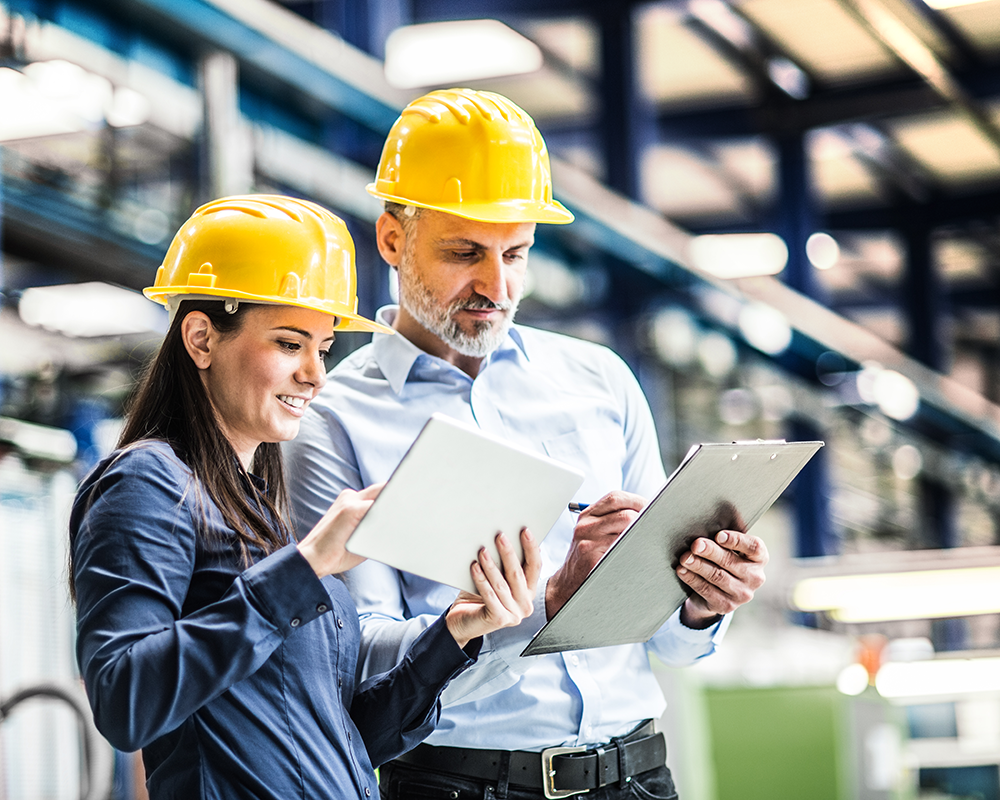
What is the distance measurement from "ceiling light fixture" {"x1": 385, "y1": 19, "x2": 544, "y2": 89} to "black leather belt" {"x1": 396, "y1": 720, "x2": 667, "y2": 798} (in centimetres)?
452

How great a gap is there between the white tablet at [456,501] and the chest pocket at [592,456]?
419mm

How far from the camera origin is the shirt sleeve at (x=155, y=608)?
1.21 metres

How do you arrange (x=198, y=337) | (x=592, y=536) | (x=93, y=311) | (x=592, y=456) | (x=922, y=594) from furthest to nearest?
(x=93, y=311), (x=922, y=594), (x=592, y=456), (x=592, y=536), (x=198, y=337)

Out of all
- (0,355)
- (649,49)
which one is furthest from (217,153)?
(649,49)

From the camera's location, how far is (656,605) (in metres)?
1.69

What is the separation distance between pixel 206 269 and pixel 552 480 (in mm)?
538

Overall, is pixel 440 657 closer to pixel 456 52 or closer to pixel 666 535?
pixel 666 535

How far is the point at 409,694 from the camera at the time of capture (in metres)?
1.55

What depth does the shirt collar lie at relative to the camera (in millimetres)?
1924

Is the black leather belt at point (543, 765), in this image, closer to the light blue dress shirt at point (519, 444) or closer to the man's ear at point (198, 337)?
the light blue dress shirt at point (519, 444)

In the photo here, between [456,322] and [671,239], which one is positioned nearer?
[456,322]

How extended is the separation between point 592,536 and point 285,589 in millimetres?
505

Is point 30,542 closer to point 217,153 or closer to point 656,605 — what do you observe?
point 217,153

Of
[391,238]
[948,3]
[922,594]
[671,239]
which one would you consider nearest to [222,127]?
[391,238]
